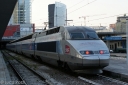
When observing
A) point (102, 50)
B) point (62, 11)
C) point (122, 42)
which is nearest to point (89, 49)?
point (102, 50)

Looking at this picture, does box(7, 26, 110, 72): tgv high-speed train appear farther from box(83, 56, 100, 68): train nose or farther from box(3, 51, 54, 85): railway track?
box(3, 51, 54, 85): railway track

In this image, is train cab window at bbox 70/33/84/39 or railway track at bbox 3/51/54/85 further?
train cab window at bbox 70/33/84/39

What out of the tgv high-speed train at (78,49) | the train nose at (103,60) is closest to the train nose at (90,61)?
the tgv high-speed train at (78,49)

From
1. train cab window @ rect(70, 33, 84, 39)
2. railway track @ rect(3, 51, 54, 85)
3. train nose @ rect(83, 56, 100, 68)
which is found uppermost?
train cab window @ rect(70, 33, 84, 39)

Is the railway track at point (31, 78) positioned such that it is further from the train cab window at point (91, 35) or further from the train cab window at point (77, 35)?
the train cab window at point (91, 35)

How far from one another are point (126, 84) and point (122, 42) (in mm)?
48360

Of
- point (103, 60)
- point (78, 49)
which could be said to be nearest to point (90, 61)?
point (103, 60)

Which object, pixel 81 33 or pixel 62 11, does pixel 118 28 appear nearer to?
pixel 62 11

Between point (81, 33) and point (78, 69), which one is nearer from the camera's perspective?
point (78, 69)

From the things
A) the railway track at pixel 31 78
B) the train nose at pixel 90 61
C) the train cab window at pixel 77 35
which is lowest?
the railway track at pixel 31 78

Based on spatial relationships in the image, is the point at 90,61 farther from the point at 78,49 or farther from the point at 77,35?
the point at 77,35

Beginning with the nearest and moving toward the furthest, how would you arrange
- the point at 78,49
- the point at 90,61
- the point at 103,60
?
the point at 90,61, the point at 103,60, the point at 78,49

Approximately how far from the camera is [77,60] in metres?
11.6

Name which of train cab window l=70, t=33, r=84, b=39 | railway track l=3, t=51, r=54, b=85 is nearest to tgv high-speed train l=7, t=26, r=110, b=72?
train cab window l=70, t=33, r=84, b=39
